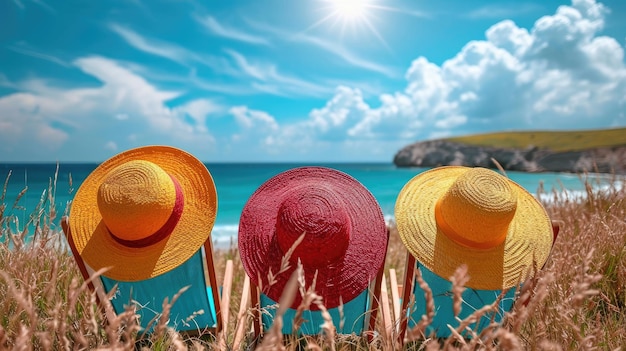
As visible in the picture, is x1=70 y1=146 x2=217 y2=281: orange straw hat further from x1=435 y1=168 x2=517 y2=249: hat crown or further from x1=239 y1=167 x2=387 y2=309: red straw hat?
x1=435 y1=168 x2=517 y2=249: hat crown

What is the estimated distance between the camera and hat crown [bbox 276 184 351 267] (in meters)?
2.27

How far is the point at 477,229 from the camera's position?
240 cm

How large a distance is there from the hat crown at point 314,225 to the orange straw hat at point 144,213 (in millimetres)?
545

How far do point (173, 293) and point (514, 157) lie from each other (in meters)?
46.0

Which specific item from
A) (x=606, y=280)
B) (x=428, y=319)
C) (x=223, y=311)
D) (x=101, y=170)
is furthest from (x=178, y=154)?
(x=606, y=280)

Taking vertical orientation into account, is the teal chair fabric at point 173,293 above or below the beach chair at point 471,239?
below

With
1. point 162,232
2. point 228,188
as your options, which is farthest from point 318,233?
point 228,188

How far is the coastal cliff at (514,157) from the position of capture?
3562 centimetres

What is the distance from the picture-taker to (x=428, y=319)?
1.10m

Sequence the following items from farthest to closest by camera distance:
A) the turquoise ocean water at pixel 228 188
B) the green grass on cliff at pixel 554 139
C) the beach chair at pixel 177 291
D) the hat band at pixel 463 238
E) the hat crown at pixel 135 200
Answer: the green grass on cliff at pixel 554 139 < the turquoise ocean water at pixel 228 188 < the beach chair at pixel 177 291 < the hat band at pixel 463 238 < the hat crown at pixel 135 200

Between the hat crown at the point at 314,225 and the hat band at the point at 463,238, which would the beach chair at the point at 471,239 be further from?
the hat crown at the point at 314,225

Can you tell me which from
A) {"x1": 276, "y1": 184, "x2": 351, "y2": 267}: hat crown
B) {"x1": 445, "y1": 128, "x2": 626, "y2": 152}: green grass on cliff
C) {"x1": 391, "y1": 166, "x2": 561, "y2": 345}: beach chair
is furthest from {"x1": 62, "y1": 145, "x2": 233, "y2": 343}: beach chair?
{"x1": 445, "y1": 128, "x2": 626, "y2": 152}: green grass on cliff

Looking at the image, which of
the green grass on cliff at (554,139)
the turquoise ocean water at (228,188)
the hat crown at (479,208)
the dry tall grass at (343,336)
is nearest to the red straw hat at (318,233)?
the dry tall grass at (343,336)

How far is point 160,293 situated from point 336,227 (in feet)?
3.91
